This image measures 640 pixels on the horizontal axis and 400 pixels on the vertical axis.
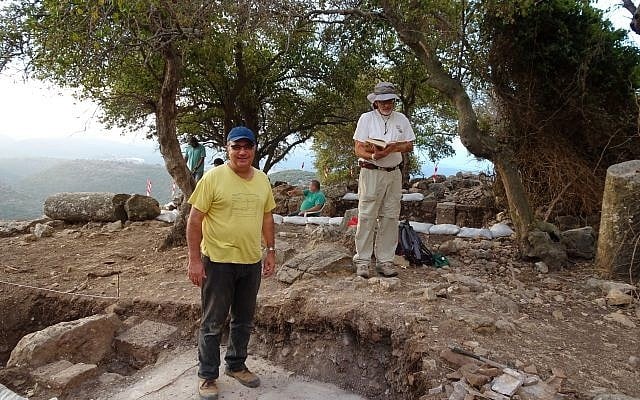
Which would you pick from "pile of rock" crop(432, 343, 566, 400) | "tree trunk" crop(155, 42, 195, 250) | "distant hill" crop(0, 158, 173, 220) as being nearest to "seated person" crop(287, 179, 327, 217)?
"tree trunk" crop(155, 42, 195, 250)

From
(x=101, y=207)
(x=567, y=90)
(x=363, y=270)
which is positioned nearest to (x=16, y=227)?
(x=101, y=207)

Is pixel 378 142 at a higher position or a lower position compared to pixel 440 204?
higher

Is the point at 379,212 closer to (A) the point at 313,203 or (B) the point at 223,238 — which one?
(B) the point at 223,238

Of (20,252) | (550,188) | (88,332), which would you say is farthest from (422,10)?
(20,252)

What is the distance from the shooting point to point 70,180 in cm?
3130

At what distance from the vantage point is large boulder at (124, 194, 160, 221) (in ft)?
29.6

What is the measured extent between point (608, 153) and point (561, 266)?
2.83 meters

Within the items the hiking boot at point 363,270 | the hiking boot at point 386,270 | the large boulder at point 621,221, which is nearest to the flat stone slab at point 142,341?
the hiking boot at point 363,270

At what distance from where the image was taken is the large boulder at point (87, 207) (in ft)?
29.3

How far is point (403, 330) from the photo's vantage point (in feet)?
12.3

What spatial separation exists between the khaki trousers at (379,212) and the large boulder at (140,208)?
5.49m

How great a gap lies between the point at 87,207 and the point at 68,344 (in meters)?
5.46

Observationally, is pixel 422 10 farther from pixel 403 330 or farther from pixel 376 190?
pixel 403 330

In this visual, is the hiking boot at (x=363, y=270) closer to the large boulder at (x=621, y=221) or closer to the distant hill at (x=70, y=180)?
the large boulder at (x=621, y=221)
